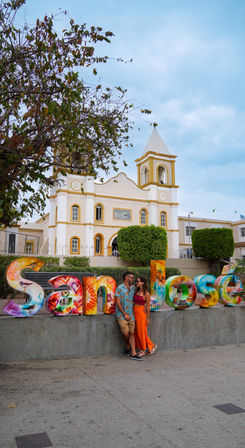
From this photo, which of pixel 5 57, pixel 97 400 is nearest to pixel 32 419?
pixel 97 400

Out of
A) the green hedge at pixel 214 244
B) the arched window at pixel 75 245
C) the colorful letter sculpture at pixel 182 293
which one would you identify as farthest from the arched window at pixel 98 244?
the colorful letter sculpture at pixel 182 293

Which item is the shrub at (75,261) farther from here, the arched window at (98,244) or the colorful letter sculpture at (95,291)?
the colorful letter sculpture at (95,291)

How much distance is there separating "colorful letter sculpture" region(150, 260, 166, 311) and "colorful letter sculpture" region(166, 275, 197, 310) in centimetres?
13

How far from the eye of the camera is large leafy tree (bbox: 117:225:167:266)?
28.3 m

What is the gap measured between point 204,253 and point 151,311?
22.6 metres

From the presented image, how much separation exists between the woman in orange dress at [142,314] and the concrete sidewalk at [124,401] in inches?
13.9

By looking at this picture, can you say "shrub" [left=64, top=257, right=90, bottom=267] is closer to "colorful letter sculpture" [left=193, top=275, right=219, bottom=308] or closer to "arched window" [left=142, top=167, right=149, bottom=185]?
"colorful letter sculpture" [left=193, top=275, right=219, bottom=308]

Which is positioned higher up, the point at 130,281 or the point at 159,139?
the point at 159,139

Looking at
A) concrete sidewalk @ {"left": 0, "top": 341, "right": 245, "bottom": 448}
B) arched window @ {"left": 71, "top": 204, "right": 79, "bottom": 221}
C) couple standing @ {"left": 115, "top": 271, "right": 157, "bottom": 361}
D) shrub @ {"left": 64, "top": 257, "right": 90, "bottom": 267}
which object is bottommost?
concrete sidewalk @ {"left": 0, "top": 341, "right": 245, "bottom": 448}

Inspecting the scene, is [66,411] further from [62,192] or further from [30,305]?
[62,192]

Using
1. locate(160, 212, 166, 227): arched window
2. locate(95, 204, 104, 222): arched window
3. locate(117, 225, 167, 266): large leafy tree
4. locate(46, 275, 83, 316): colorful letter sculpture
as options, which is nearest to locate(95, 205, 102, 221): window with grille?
locate(95, 204, 104, 222): arched window

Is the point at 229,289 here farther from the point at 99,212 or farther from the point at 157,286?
the point at 99,212

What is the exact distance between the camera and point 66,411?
3.63m

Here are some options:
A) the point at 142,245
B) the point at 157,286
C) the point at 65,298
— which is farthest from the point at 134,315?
the point at 142,245
